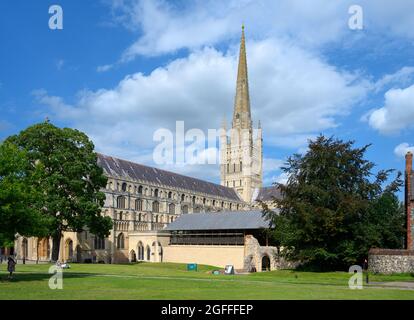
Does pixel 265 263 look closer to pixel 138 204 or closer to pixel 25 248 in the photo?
pixel 138 204

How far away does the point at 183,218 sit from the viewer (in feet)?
262

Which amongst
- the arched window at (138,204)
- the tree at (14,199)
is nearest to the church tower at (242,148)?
the arched window at (138,204)

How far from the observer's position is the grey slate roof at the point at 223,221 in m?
66.0

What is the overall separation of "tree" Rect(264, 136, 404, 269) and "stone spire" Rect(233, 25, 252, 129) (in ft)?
286

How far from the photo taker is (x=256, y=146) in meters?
144

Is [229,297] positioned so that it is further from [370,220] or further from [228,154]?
[228,154]

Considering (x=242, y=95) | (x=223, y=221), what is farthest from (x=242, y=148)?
(x=223, y=221)

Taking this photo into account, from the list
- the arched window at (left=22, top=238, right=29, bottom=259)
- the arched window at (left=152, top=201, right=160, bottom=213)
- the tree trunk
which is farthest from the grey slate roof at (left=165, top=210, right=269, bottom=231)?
the tree trunk

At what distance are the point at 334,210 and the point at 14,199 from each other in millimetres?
29149

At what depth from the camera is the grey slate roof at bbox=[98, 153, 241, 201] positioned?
92.0 metres

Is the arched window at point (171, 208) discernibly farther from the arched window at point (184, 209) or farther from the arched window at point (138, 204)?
the arched window at point (138, 204)

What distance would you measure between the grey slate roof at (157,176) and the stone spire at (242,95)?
67.0ft
